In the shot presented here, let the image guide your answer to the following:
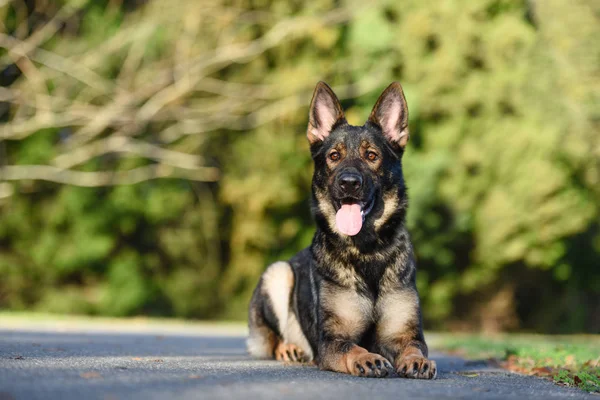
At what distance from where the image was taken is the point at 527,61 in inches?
1067

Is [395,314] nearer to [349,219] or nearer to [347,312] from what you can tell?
[347,312]

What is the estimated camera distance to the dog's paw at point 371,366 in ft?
18.1

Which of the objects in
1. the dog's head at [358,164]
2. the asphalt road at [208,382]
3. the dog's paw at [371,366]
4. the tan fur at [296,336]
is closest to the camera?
the asphalt road at [208,382]

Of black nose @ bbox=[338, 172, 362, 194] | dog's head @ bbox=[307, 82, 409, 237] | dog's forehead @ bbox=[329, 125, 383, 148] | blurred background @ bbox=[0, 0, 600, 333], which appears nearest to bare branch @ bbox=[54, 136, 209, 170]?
blurred background @ bbox=[0, 0, 600, 333]

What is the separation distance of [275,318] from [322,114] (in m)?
2.07

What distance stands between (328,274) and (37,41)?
1590 centimetres

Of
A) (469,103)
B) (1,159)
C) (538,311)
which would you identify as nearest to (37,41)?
(1,159)

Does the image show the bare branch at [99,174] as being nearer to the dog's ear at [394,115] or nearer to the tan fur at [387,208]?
the dog's ear at [394,115]

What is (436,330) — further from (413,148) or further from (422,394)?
(422,394)

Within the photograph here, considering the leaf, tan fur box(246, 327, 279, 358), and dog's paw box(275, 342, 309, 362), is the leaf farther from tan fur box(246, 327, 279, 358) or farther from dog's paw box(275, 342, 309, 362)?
tan fur box(246, 327, 279, 358)

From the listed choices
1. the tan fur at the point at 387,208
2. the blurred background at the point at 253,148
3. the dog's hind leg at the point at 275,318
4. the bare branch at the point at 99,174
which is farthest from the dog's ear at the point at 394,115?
the bare branch at the point at 99,174

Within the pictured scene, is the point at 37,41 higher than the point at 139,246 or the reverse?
higher

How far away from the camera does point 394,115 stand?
726 centimetres

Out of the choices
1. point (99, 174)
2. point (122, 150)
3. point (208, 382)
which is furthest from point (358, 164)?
point (99, 174)
